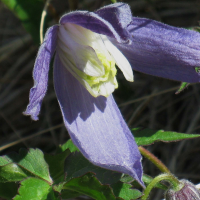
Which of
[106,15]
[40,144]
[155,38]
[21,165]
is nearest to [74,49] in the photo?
[106,15]

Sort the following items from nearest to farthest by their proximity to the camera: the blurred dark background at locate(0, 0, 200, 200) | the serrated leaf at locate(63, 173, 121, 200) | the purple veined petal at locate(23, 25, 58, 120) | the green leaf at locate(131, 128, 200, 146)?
1. the purple veined petal at locate(23, 25, 58, 120)
2. the serrated leaf at locate(63, 173, 121, 200)
3. the green leaf at locate(131, 128, 200, 146)
4. the blurred dark background at locate(0, 0, 200, 200)

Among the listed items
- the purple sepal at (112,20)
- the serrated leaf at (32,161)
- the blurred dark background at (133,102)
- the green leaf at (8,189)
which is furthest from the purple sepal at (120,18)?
the blurred dark background at (133,102)

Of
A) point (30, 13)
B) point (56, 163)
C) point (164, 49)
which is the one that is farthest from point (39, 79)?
point (30, 13)

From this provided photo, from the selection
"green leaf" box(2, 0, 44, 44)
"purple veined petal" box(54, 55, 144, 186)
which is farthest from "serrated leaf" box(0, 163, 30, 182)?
"green leaf" box(2, 0, 44, 44)

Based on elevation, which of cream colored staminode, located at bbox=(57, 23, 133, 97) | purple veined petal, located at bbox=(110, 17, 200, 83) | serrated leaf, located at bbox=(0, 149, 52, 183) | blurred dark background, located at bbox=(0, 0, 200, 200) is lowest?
blurred dark background, located at bbox=(0, 0, 200, 200)

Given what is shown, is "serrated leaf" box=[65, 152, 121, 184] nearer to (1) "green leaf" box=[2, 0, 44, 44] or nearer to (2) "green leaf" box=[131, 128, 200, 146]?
(2) "green leaf" box=[131, 128, 200, 146]
